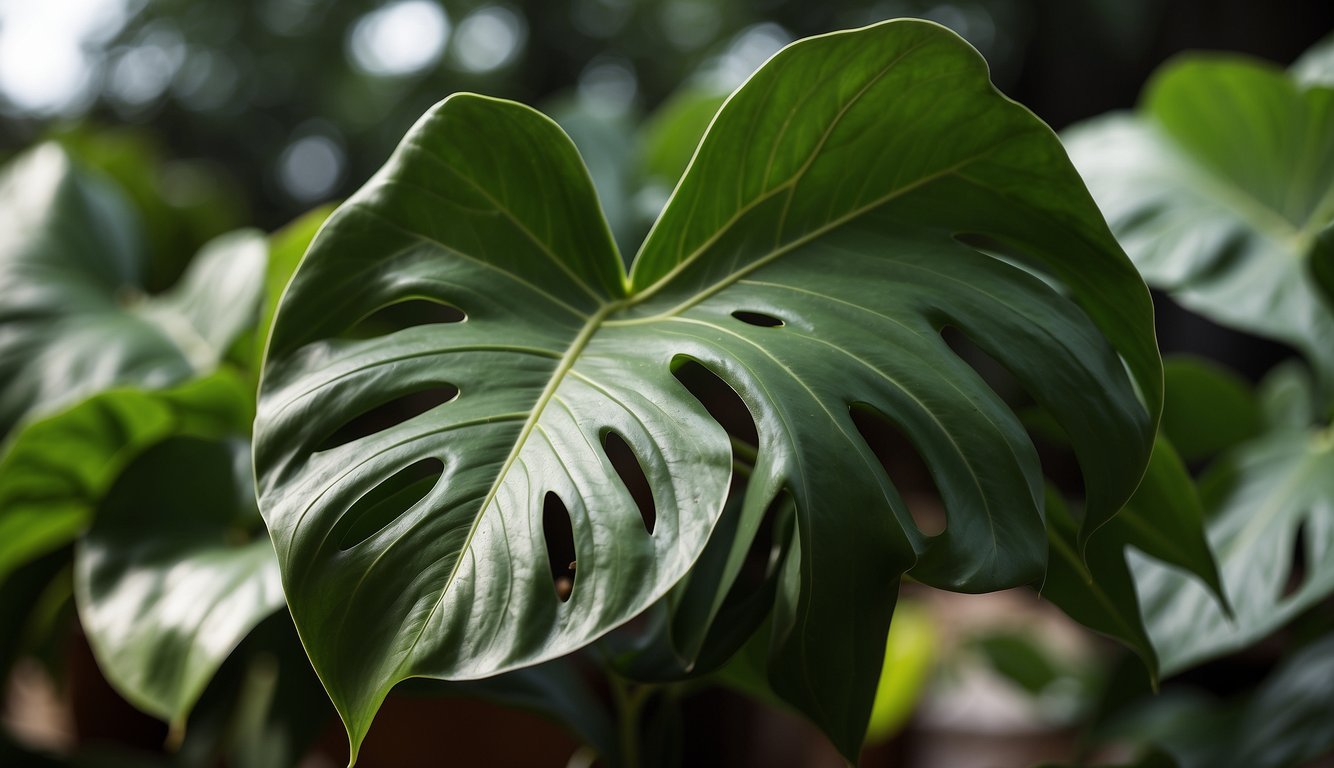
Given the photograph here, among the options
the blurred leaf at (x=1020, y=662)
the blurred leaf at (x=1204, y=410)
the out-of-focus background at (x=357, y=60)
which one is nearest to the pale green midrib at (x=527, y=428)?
the blurred leaf at (x=1204, y=410)

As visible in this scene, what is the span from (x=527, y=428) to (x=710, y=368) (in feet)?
0.29

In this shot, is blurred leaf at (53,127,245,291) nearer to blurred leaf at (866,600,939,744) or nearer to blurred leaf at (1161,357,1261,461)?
blurred leaf at (866,600,939,744)

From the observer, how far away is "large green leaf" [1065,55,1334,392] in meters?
0.77

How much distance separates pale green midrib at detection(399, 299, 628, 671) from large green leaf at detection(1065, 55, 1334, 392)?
1.59ft

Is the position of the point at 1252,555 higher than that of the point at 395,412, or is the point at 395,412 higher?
the point at 1252,555

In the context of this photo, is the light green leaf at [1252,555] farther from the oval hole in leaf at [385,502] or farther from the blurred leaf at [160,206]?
the blurred leaf at [160,206]

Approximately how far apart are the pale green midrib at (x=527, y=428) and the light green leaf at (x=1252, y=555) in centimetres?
44

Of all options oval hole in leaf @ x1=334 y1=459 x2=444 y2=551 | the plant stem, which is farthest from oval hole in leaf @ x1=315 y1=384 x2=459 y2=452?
oval hole in leaf @ x1=334 y1=459 x2=444 y2=551

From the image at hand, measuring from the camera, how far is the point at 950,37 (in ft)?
1.49

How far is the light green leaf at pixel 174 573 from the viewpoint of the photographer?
22.1 inches

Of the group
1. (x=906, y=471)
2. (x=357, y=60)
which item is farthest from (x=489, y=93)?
(x=906, y=471)

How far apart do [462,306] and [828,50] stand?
224 mm

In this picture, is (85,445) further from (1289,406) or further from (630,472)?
(1289,406)

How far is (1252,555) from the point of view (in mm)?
Answer: 707
